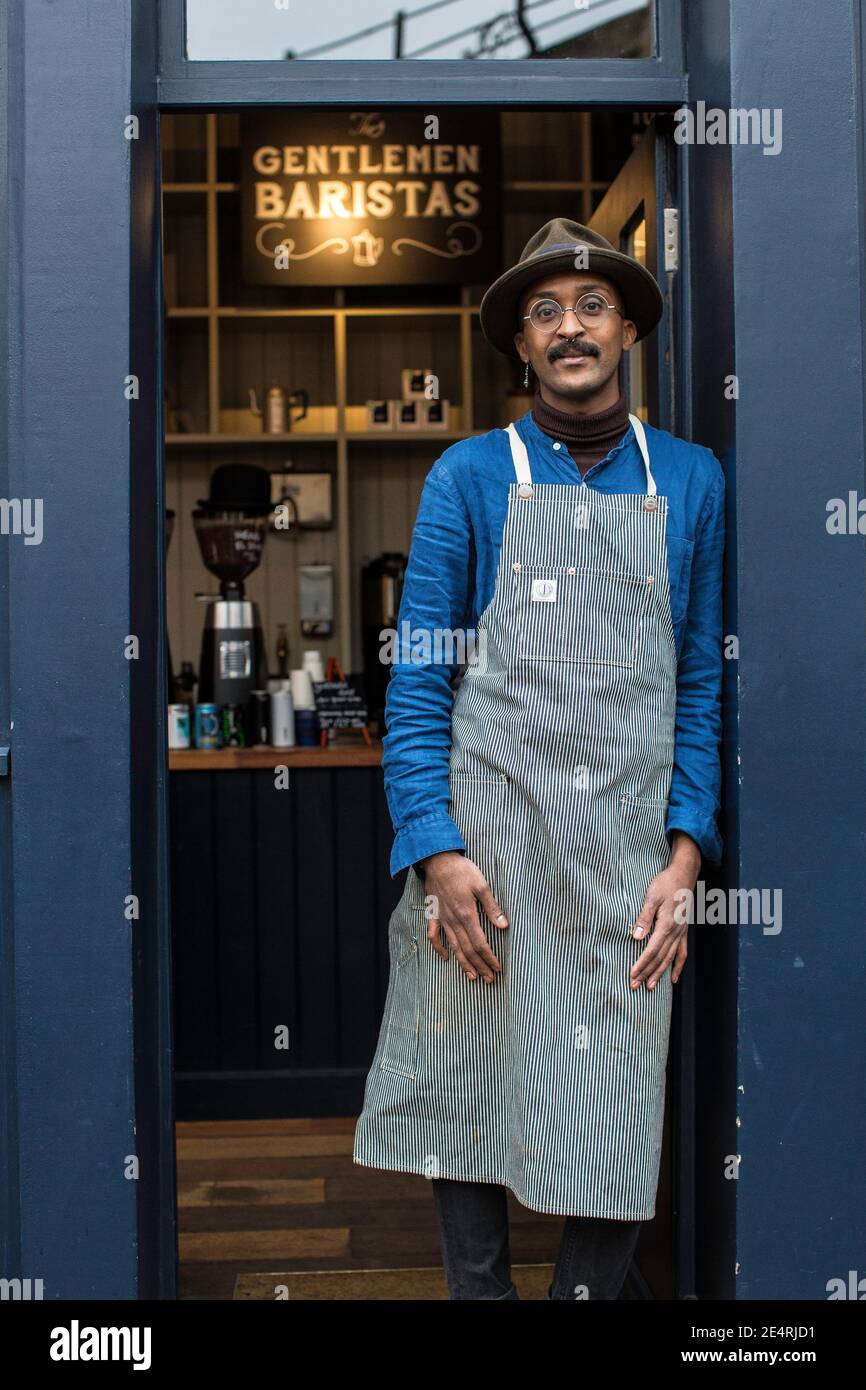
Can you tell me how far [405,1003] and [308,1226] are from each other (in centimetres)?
124

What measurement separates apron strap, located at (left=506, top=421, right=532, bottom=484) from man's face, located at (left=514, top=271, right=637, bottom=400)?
82 millimetres

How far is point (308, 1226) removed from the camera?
298 centimetres

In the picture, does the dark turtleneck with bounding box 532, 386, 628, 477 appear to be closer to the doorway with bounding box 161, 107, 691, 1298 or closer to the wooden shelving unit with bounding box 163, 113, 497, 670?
the doorway with bounding box 161, 107, 691, 1298

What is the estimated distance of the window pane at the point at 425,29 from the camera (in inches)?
87.9

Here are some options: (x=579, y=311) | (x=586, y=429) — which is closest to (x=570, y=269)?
(x=579, y=311)

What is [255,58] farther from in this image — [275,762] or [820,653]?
[275,762]

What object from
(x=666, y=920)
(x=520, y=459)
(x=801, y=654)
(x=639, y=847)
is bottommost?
(x=666, y=920)

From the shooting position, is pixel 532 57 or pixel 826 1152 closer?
pixel 826 1152

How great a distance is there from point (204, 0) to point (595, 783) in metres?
1.45

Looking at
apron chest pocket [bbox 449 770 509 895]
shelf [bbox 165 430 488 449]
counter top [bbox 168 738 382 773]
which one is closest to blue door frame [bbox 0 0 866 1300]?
apron chest pocket [bbox 449 770 509 895]

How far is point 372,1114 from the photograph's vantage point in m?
1.99

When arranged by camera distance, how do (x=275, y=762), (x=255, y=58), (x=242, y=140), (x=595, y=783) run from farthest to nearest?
1. (x=242, y=140)
2. (x=275, y=762)
3. (x=255, y=58)
4. (x=595, y=783)

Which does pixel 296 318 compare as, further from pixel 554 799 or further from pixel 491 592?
pixel 554 799

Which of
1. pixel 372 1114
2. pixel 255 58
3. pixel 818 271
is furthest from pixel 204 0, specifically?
pixel 372 1114
